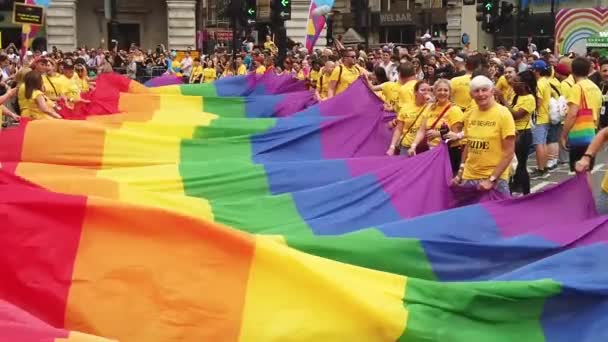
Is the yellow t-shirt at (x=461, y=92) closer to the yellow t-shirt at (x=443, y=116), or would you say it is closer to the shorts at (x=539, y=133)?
the yellow t-shirt at (x=443, y=116)

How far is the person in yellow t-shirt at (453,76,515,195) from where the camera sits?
7.70 m

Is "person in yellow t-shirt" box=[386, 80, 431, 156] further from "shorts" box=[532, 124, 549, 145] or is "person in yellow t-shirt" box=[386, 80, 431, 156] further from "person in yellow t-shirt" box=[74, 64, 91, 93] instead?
"person in yellow t-shirt" box=[74, 64, 91, 93]

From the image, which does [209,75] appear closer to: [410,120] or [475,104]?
[410,120]

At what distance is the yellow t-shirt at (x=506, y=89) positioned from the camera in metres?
12.4

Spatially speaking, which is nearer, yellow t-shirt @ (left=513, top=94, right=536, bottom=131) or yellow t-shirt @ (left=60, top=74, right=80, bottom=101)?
yellow t-shirt @ (left=513, top=94, right=536, bottom=131)

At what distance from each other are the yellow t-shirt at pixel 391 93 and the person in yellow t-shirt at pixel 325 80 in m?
2.46

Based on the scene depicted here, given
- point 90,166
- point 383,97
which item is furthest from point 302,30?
point 90,166

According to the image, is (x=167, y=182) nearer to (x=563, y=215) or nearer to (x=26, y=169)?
(x=26, y=169)

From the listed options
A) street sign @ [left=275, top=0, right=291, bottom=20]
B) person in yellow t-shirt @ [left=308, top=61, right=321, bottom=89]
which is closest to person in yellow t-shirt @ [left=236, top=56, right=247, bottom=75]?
street sign @ [left=275, top=0, right=291, bottom=20]

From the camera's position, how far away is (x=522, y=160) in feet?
36.8

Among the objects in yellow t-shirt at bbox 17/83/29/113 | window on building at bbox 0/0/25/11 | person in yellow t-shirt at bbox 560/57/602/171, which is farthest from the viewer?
window on building at bbox 0/0/25/11

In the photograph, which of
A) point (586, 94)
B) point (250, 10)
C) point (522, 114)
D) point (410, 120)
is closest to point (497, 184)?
point (410, 120)

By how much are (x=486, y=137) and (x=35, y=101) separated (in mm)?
6823

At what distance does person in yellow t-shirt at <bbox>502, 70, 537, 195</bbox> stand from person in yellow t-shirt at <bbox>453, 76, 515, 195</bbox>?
3.24 m
